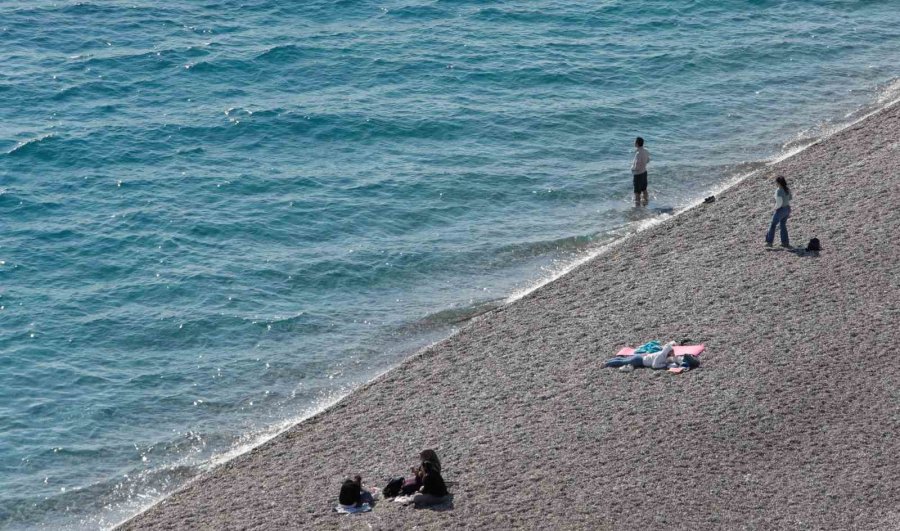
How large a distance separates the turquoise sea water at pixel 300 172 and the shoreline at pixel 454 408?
158cm

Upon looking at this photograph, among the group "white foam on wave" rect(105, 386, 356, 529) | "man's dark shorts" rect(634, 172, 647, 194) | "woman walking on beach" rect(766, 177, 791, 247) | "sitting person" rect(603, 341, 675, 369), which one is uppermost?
"woman walking on beach" rect(766, 177, 791, 247)

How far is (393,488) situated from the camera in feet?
71.7

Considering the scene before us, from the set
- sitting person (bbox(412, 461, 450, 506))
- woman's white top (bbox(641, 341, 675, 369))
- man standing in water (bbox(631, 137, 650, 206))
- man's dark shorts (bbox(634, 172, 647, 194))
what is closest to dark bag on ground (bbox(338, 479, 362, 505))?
sitting person (bbox(412, 461, 450, 506))

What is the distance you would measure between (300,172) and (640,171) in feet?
36.7

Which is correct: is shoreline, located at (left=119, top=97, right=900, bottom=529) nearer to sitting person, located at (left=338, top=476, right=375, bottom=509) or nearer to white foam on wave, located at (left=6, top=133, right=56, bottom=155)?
sitting person, located at (left=338, top=476, right=375, bottom=509)

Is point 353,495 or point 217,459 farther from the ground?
point 353,495

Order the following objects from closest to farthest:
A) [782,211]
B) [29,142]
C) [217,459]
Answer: [217,459] < [782,211] < [29,142]

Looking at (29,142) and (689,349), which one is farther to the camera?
(29,142)

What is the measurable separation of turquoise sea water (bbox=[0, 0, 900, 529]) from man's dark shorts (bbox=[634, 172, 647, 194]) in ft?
2.07

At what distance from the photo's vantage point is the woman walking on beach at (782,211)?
28.9 meters

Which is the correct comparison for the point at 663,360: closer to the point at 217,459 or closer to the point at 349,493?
the point at 349,493

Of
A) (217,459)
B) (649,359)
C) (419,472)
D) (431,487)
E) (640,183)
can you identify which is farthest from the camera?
(640,183)

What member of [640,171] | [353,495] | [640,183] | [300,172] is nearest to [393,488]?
[353,495]

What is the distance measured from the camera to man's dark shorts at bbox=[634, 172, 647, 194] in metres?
36.2
